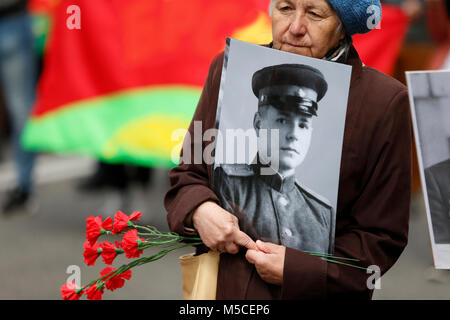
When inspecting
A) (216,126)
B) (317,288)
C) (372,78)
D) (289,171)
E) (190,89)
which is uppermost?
(190,89)

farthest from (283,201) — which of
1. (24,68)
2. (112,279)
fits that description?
(24,68)

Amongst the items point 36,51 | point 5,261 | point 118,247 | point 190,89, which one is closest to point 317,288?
point 118,247

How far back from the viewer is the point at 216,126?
158 centimetres

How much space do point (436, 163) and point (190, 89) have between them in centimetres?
293

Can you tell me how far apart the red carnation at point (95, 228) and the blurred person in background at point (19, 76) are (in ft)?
13.4

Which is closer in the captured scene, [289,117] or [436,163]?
[289,117]

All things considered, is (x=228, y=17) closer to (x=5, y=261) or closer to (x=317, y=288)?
(x=5, y=261)

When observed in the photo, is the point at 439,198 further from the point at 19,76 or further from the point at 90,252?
the point at 19,76

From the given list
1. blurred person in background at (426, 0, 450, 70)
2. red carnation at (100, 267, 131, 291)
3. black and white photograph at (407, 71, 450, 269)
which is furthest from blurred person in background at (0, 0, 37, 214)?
black and white photograph at (407, 71, 450, 269)

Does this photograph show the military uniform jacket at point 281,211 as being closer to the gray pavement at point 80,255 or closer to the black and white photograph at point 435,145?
the black and white photograph at point 435,145

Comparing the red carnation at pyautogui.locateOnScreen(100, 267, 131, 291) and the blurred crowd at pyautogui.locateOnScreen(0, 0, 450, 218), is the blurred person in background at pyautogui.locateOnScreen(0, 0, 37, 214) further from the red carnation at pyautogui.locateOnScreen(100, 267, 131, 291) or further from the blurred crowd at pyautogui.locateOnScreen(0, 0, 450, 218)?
the red carnation at pyautogui.locateOnScreen(100, 267, 131, 291)

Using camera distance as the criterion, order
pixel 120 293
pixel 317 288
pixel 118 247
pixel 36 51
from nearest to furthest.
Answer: pixel 317 288 < pixel 118 247 < pixel 120 293 < pixel 36 51

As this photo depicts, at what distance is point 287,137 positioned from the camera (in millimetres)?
1566

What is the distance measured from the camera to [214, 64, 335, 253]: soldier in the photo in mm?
1563
